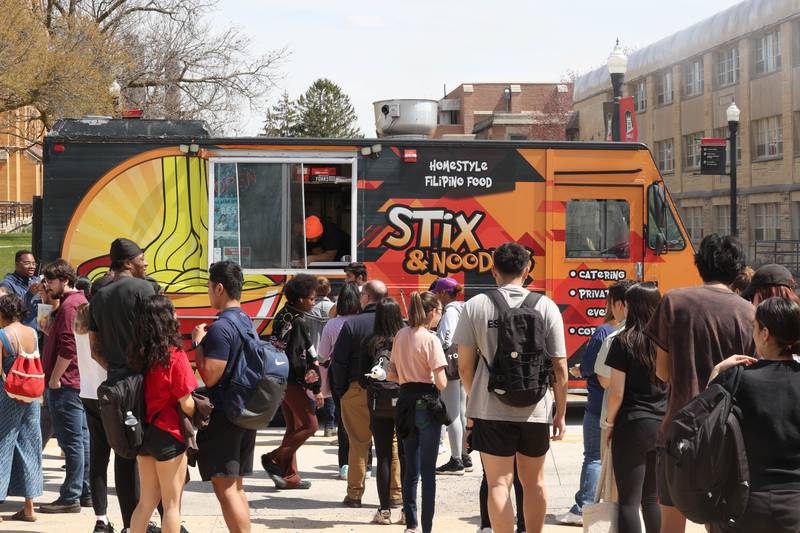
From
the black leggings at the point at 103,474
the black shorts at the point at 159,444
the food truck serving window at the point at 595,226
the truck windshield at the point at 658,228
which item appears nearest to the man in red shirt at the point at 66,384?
the black leggings at the point at 103,474

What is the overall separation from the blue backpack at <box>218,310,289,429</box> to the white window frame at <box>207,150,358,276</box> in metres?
5.83

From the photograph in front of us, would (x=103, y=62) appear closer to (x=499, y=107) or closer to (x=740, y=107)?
(x=740, y=107)

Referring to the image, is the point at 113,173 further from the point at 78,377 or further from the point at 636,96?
the point at 636,96

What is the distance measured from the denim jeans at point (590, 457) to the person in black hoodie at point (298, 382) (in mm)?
2368

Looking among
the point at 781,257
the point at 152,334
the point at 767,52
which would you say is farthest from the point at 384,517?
the point at 767,52

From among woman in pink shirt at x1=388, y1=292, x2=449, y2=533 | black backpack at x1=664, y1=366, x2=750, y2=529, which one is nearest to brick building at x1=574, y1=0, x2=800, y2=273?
woman in pink shirt at x1=388, y1=292, x2=449, y2=533

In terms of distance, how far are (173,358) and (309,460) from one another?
490cm

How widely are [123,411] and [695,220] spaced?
149 feet

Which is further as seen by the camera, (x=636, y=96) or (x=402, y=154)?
(x=636, y=96)

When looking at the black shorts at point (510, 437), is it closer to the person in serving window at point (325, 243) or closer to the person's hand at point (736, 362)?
the person's hand at point (736, 362)

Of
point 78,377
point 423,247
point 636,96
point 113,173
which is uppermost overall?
point 636,96

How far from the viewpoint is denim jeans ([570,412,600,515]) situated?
304 inches

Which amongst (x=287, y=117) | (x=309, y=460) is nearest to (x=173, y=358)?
(x=309, y=460)

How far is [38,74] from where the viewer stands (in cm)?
3089
